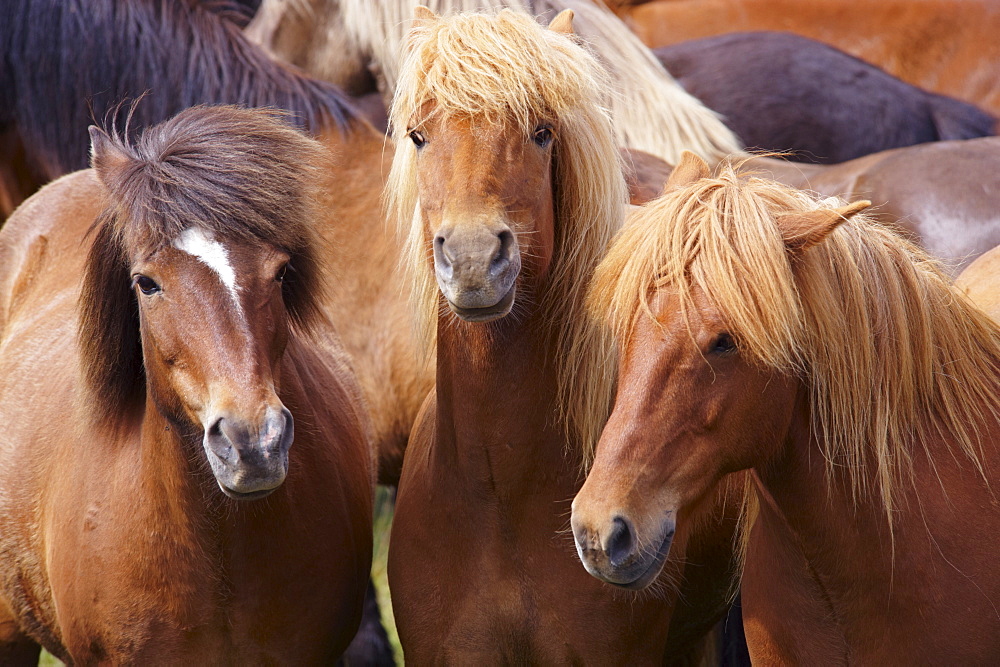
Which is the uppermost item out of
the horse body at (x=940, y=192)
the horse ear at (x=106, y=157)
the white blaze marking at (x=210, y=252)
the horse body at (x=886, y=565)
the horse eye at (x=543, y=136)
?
the horse eye at (x=543, y=136)

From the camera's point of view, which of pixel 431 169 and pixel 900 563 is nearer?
pixel 900 563

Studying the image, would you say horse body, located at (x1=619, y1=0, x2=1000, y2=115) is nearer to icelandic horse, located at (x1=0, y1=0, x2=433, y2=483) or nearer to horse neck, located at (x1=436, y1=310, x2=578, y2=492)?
icelandic horse, located at (x1=0, y1=0, x2=433, y2=483)

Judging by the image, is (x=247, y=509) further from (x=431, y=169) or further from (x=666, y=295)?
(x=666, y=295)

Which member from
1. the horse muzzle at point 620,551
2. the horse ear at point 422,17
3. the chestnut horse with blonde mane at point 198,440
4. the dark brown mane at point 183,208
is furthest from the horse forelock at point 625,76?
the horse muzzle at point 620,551

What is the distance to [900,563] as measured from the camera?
2371 mm

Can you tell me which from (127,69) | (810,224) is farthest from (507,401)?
(127,69)

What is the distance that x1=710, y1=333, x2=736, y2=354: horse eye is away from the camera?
2.26 metres

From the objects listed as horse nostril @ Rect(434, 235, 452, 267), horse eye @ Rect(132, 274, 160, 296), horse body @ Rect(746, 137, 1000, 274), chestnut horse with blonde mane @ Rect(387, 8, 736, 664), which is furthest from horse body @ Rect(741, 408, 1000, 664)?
horse body @ Rect(746, 137, 1000, 274)

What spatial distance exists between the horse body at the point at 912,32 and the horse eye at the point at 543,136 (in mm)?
4779

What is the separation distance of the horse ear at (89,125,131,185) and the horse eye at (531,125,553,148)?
1078 millimetres

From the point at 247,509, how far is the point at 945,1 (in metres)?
6.29

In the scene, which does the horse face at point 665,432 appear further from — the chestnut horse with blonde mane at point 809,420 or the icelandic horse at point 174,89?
the icelandic horse at point 174,89

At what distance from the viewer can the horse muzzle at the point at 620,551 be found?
7.16 feet

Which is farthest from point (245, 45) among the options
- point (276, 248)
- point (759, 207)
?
point (759, 207)
